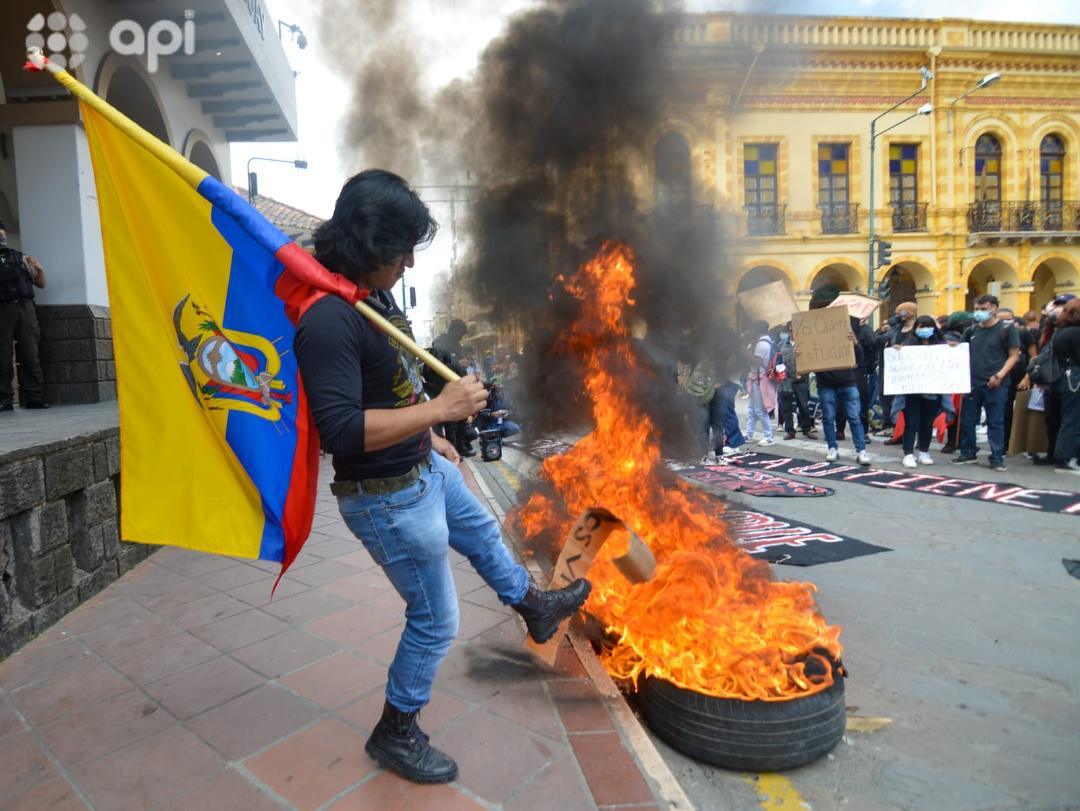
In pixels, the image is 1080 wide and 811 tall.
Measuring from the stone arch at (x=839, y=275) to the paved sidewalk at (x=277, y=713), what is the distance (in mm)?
22531

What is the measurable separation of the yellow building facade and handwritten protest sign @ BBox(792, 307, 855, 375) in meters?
10.4

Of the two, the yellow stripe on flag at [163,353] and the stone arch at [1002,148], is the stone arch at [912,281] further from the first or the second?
the yellow stripe on flag at [163,353]

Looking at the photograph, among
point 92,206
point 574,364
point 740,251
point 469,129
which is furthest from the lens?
point 92,206

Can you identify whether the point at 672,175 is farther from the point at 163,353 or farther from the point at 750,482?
the point at 750,482

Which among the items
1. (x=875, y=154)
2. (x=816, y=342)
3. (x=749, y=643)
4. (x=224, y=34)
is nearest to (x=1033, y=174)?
(x=875, y=154)

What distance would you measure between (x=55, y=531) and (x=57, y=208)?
14.8ft

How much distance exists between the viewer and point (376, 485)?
2105 mm

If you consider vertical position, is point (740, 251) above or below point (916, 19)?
below

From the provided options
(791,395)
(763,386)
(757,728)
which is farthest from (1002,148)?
(757,728)

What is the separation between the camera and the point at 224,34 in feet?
28.6

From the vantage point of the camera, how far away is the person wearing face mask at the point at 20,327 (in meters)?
5.94

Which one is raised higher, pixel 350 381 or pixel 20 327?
Result: pixel 20 327

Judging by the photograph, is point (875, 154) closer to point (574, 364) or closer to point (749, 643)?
point (574, 364)

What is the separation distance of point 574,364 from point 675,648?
6.70 feet
